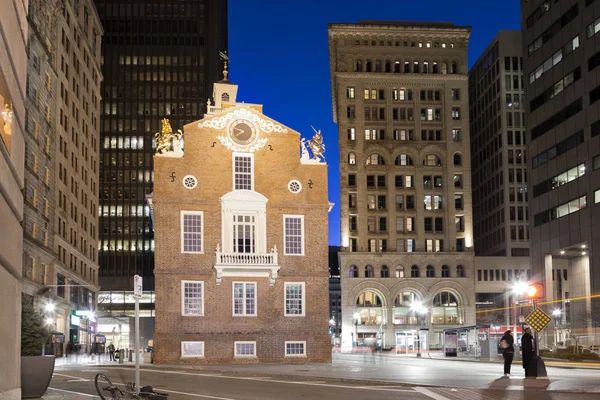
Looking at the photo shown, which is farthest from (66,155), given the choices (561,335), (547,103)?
(561,335)

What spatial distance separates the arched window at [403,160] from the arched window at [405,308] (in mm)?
20709

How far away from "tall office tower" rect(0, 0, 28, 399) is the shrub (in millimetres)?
2944

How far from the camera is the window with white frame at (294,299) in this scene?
53125mm

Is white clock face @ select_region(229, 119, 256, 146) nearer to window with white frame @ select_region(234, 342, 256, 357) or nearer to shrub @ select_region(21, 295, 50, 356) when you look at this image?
window with white frame @ select_region(234, 342, 256, 357)

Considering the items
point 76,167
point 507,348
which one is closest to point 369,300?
point 76,167

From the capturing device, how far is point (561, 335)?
312ft

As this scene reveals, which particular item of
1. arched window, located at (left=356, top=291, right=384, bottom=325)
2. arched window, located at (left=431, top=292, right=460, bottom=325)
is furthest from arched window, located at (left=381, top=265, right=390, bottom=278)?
arched window, located at (left=431, top=292, right=460, bottom=325)

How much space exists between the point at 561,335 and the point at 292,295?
5340 cm

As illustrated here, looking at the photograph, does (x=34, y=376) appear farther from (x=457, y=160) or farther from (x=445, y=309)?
(x=457, y=160)

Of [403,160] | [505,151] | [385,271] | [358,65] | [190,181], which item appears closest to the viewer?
[190,181]

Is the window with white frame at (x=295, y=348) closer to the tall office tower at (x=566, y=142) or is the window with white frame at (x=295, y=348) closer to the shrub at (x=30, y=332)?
the tall office tower at (x=566, y=142)

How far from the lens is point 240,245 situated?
52938 millimetres

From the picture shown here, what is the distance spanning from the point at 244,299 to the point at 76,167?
47.4m

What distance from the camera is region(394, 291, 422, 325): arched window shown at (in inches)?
4840
